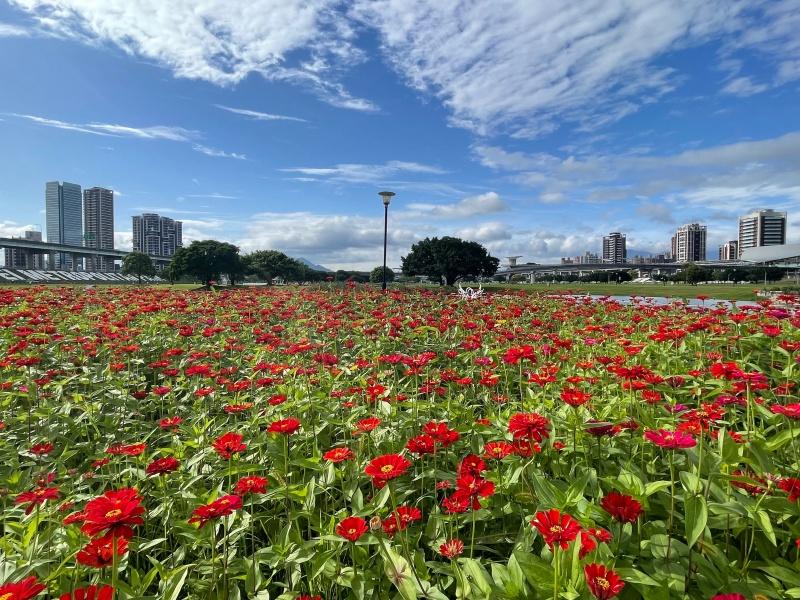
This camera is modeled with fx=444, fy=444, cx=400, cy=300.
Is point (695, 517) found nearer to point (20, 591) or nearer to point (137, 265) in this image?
point (20, 591)

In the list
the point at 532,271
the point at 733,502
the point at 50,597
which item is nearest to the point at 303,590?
the point at 50,597

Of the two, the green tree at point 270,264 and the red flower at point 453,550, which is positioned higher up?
the green tree at point 270,264

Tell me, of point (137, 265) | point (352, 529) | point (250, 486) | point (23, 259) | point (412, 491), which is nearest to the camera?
point (352, 529)

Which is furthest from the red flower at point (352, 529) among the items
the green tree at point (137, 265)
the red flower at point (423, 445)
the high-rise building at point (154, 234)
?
the high-rise building at point (154, 234)

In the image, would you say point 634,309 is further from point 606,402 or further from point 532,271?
point 532,271

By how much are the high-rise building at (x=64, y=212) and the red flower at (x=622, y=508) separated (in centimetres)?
20690

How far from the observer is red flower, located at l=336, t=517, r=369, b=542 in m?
1.39

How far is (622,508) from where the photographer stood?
1.32m

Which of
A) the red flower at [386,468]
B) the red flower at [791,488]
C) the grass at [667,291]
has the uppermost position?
the grass at [667,291]

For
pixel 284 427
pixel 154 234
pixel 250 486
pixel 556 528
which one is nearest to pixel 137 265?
pixel 284 427

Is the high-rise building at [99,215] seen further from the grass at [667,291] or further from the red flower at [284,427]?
the red flower at [284,427]

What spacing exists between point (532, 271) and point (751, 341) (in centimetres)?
11281

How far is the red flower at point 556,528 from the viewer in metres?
1.20

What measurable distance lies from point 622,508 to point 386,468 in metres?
0.74
